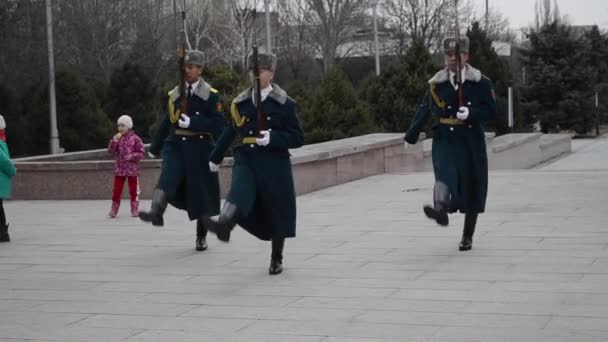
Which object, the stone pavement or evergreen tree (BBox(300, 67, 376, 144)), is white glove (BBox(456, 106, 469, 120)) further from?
evergreen tree (BBox(300, 67, 376, 144))

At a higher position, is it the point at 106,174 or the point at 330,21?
the point at 330,21

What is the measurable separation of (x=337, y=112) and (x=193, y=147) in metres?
15.3

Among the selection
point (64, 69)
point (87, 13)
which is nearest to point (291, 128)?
point (64, 69)

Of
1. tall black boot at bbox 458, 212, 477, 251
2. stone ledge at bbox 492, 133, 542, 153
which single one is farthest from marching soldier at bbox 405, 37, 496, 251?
stone ledge at bbox 492, 133, 542, 153

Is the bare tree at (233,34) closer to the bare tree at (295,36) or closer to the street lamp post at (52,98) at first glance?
the bare tree at (295,36)

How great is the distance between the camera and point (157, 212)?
10.7 m

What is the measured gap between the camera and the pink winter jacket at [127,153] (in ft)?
48.6

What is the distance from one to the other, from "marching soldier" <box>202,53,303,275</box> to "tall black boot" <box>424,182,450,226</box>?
1271 millimetres

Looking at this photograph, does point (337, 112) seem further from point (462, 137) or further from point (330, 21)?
point (330, 21)

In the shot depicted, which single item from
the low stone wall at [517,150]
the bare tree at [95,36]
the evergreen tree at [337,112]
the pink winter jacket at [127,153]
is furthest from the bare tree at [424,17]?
the pink winter jacket at [127,153]

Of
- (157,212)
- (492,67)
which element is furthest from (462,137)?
(492,67)

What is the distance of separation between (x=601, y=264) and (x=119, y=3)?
40.9 metres

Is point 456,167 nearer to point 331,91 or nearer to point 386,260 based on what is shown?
point 386,260

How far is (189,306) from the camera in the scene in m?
8.35
